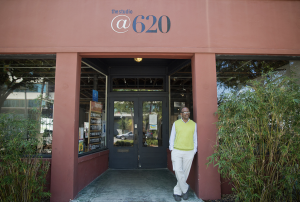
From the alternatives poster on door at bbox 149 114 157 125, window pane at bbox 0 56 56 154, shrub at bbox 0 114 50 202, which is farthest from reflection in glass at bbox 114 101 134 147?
shrub at bbox 0 114 50 202

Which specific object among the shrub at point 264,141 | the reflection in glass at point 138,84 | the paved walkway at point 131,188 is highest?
the reflection in glass at point 138,84

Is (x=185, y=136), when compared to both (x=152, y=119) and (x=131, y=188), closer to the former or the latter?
(x=131, y=188)

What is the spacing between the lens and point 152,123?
20.7 feet

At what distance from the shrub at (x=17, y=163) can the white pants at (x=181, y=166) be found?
2.33m

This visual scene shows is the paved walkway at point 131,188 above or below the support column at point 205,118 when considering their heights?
below

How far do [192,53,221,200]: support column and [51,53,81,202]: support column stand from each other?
7.81ft

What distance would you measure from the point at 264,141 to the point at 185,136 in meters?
1.32

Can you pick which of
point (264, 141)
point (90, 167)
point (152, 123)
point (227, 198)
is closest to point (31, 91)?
point (90, 167)

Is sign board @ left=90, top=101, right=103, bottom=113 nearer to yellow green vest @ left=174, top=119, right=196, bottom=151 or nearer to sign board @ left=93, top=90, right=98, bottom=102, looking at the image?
sign board @ left=93, top=90, right=98, bottom=102

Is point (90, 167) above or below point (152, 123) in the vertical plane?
below

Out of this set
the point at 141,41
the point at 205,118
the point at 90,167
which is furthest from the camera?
the point at 90,167

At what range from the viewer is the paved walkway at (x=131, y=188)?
3.89 metres

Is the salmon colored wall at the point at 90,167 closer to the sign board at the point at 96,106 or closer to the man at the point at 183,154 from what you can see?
the sign board at the point at 96,106

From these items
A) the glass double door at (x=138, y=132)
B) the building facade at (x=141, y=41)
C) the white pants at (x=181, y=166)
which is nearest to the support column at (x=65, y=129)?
the building facade at (x=141, y=41)
